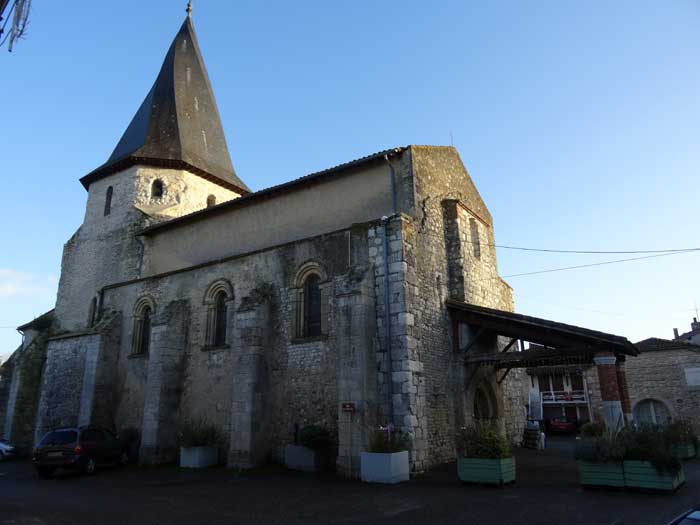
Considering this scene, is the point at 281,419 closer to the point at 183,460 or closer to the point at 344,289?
the point at 183,460

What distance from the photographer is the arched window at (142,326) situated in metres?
18.1

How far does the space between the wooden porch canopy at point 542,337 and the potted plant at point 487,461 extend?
11.3 ft

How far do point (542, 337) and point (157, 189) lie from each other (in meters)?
17.2

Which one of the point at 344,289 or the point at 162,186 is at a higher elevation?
the point at 162,186

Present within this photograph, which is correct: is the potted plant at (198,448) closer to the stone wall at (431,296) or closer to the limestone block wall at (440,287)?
the stone wall at (431,296)

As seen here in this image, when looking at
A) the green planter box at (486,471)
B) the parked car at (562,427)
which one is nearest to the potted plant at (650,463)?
the green planter box at (486,471)

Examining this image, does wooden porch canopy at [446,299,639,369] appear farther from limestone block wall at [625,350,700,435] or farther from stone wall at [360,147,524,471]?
limestone block wall at [625,350,700,435]

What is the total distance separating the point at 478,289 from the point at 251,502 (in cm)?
1017

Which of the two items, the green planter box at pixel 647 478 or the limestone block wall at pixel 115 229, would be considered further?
the limestone block wall at pixel 115 229

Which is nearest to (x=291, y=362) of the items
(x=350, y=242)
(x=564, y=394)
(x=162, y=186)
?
(x=350, y=242)

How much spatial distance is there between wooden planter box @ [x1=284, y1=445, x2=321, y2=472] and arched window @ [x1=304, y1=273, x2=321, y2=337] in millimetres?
3058

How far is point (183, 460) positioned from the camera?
1411 centimetres

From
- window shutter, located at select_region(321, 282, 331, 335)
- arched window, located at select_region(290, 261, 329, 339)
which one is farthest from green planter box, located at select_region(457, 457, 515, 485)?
arched window, located at select_region(290, 261, 329, 339)

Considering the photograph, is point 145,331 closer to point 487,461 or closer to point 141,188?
point 141,188
